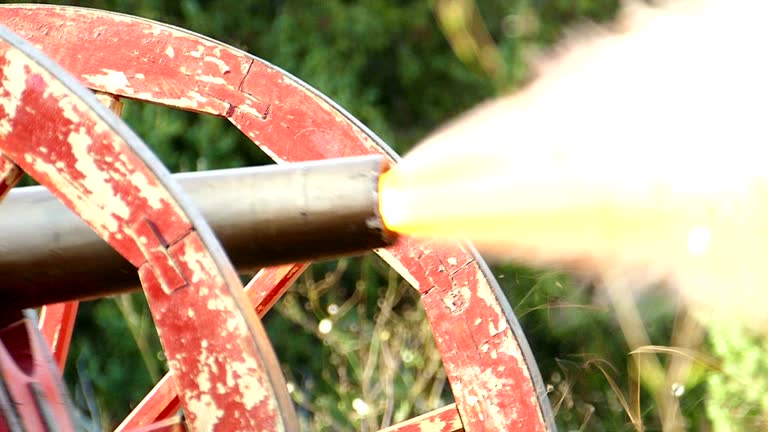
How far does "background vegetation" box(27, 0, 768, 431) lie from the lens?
7188 millimetres

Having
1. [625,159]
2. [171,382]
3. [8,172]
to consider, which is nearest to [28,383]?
[8,172]

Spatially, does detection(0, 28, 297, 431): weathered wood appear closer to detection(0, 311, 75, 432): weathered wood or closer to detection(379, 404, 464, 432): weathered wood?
detection(0, 311, 75, 432): weathered wood

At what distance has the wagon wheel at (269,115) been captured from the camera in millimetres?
3230

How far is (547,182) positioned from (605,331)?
7.68 m

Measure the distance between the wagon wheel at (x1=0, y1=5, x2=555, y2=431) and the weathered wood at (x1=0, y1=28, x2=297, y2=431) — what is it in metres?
1.02

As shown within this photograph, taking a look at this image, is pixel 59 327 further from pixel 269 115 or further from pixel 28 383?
pixel 28 383

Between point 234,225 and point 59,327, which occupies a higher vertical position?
point 59,327

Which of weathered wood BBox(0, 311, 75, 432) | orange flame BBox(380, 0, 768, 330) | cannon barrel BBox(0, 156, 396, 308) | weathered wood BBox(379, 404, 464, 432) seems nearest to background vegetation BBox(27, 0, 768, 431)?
orange flame BBox(380, 0, 768, 330)

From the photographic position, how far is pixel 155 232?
2.28 metres

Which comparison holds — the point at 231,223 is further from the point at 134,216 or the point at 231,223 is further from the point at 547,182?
the point at 547,182

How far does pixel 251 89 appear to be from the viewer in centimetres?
340

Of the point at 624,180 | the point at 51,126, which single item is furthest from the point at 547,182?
the point at 51,126

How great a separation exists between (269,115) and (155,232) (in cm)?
112

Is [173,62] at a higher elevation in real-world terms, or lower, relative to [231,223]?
higher
